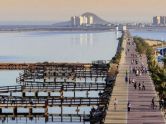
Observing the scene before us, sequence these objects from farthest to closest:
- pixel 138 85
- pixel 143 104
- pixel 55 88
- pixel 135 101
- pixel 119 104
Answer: pixel 55 88 < pixel 138 85 < pixel 135 101 < pixel 119 104 < pixel 143 104

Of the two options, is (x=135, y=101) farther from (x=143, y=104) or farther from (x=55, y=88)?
(x=55, y=88)

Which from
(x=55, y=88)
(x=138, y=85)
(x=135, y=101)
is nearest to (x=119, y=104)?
(x=135, y=101)

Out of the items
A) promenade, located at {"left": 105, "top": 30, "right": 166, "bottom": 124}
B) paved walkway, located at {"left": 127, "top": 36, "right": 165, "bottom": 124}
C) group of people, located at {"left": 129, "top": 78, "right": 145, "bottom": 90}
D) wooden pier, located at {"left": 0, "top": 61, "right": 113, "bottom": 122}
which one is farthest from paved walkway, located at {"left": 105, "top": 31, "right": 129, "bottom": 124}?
group of people, located at {"left": 129, "top": 78, "right": 145, "bottom": 90}

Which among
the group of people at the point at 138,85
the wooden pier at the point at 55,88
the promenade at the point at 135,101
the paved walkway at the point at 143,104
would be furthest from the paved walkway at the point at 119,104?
the group of people at the point at 138,85

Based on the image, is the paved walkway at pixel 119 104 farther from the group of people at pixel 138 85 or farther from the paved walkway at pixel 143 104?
the group of people at pixel 138 85

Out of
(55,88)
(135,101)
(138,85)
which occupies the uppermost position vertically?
(135,101)

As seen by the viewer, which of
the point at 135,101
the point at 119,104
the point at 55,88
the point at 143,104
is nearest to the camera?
the point at 143,104

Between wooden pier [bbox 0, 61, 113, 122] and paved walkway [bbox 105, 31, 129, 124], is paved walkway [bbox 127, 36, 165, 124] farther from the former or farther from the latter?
→ wooden pier [bbox 0, 61, 113, 122]

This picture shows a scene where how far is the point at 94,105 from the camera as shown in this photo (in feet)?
177

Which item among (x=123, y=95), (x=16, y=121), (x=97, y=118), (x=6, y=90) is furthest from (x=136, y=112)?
(x=6, y=90)

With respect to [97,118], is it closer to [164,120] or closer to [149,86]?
[164,120]

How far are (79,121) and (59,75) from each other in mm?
36168

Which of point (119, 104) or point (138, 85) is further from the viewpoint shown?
point (138, 85)

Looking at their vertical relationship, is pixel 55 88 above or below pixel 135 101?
below
